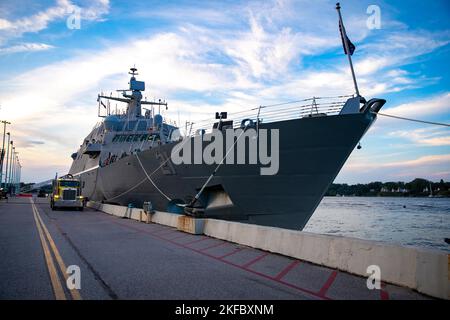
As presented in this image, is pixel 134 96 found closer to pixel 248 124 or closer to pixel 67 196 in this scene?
pixel 67 196

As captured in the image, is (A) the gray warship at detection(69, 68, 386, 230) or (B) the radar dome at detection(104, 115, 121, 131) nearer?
(A) the gray warship at detection(69, 68, 386, 230)

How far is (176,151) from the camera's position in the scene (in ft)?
49.9

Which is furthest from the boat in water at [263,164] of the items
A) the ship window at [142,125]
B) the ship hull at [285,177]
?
the ship window at [142,125]

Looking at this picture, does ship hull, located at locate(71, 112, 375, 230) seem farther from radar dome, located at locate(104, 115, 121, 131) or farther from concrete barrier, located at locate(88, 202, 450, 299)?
radar dome, located at locate(104, 115, 121, 131)

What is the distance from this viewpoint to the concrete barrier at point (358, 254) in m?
4.79

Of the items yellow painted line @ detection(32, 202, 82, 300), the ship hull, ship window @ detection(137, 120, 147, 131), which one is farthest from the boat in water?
ship window @ detection(137, 120, 147, 131)

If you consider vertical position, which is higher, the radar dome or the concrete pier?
the radar dome

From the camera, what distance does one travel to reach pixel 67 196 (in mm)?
26297

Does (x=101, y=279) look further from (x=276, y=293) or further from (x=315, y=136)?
(x=315, y=136)

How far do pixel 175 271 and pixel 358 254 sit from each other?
3.43 metres

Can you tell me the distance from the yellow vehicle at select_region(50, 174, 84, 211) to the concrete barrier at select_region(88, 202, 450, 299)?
19.6 metres

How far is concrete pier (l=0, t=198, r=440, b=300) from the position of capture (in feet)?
16.3
